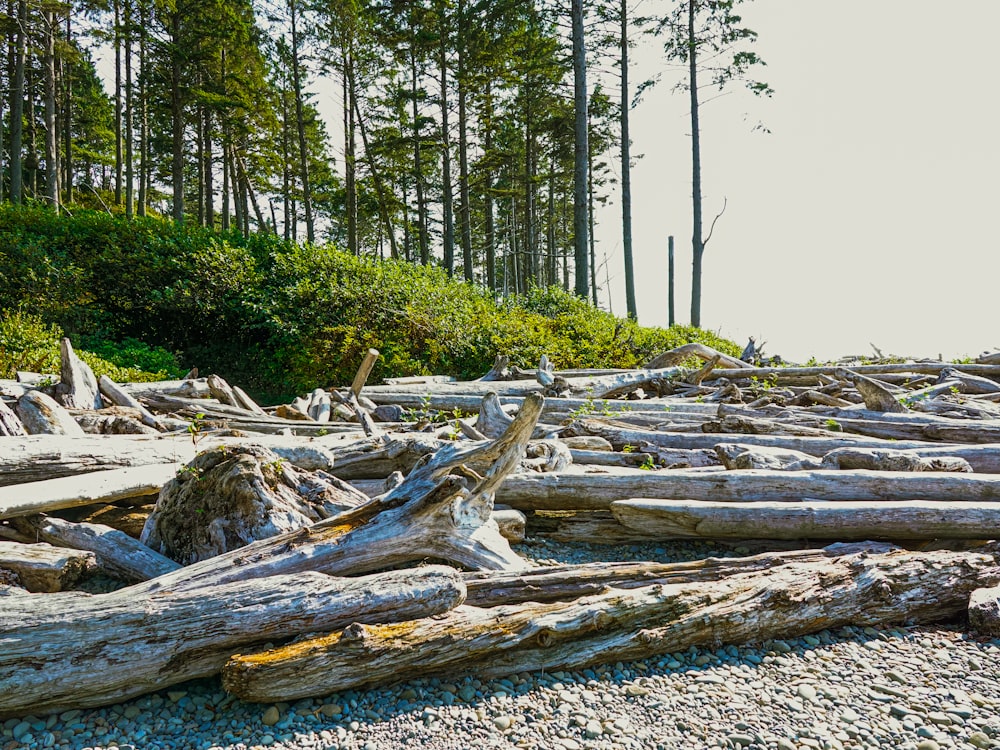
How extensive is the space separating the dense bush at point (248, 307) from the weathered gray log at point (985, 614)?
360 inches

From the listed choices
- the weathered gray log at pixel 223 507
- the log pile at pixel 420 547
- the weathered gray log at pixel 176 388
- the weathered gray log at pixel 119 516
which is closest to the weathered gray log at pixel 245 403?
the weathered gray log at pixel 176 388

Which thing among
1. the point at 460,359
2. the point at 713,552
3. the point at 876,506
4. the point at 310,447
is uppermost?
the point at 460,359

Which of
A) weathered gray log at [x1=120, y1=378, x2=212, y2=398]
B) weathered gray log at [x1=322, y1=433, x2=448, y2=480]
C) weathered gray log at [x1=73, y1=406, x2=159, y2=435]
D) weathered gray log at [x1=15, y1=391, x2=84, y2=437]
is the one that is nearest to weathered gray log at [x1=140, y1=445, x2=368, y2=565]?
weathered gray log at [x1=322, y1=433, x2=448, y2=480]

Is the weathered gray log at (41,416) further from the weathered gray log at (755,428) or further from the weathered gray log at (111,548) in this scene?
the weathered gray log at (755,428)

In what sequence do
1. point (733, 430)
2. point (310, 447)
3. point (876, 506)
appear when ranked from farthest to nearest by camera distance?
point (733, 430) → point (310, 447) → point (876, 506)

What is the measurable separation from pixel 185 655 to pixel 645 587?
2.08 metres

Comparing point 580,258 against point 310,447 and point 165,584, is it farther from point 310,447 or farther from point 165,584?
point 165,584

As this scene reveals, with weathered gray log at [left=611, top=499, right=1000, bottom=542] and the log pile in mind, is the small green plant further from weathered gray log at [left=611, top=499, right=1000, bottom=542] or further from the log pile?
weathered gray log at [left=611, top=499, right=1000, bottom=542]

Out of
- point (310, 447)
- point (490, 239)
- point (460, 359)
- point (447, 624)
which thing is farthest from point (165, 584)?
point (490, 239)

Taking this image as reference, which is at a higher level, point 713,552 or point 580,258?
point 580,258

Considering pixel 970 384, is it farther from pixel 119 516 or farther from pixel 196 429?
pixel 119 516

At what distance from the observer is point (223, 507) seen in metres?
3.74

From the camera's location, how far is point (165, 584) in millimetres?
3004

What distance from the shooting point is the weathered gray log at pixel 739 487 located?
434cm
